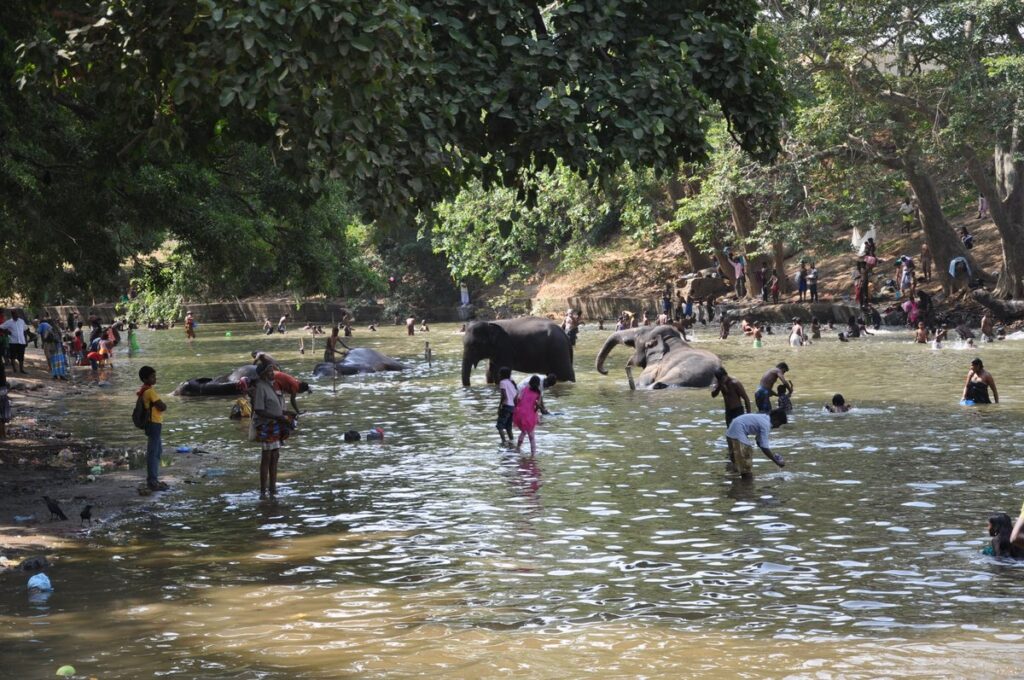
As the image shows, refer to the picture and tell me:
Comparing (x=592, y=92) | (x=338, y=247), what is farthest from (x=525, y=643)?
(x=338, y=247)

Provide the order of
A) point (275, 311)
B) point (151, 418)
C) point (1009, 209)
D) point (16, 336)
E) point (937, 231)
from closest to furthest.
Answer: point (151, 418) < point (16, 336) < point (1009, 209) < point (937, 231) < point (275, 311)

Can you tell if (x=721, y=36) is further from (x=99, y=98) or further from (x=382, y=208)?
(x=99, y=98)

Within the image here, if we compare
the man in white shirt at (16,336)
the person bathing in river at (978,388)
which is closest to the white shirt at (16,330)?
the man in white shirt at (16,336)

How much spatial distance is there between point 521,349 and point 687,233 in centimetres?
2849

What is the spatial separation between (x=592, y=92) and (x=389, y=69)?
300 centimetres

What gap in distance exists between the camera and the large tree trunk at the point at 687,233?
54.3 m

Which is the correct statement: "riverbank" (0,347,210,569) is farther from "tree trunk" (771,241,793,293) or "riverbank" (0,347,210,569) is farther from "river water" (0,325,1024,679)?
"tree trunk" (771,241,793,293)

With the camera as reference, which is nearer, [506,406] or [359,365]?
[506,406]

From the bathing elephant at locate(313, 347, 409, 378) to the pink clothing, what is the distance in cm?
1688

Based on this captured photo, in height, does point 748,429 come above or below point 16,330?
below

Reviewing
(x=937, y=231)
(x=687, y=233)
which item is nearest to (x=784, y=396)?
(x=937, y=231)

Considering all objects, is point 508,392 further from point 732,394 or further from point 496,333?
point 496,333

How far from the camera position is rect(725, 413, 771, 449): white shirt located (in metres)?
15.4

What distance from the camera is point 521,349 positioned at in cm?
3019
